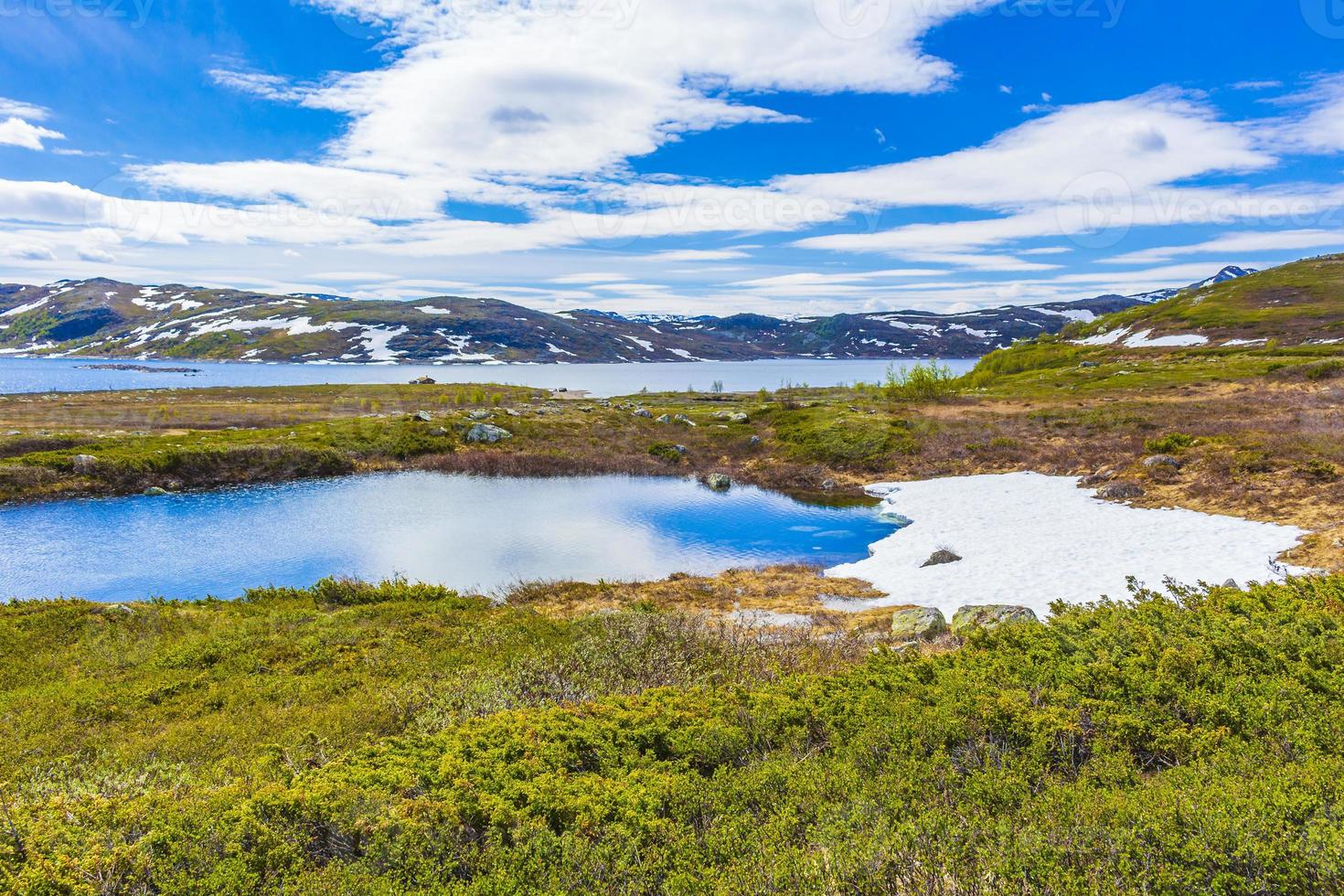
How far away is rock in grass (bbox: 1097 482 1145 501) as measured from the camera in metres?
34.9

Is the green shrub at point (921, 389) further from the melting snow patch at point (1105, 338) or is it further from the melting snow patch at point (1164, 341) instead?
the melting snow patch at point (1105, 338)

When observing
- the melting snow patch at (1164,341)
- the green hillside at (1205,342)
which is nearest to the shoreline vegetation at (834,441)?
the green hillside at (1205,342)

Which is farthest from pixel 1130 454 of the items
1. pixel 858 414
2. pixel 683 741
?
pixel 683 741

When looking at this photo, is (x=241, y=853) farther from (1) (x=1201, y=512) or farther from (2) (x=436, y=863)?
(1) (x=1201, y=512)

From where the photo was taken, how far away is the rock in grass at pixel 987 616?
18.2 meters

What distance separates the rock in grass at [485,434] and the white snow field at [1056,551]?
1644 inches

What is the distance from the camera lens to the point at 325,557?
31797 mm

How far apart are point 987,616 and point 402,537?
98.0 feet

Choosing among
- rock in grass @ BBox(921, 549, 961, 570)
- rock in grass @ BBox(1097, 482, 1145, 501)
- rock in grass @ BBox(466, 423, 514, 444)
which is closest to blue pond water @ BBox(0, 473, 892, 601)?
rock in grass @ BBox(921, 549, 961, 570)

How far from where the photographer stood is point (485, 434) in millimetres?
64062

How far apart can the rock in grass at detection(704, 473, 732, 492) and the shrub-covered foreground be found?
3361 cm

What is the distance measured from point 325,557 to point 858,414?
52.9 metres

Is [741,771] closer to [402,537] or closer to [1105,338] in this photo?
[402,537]

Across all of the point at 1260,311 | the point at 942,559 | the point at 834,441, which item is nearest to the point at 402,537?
the point at 942,559
